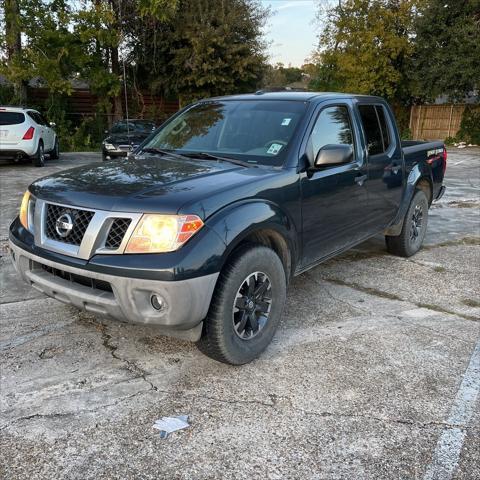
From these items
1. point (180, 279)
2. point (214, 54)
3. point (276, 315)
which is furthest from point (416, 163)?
point (214, 54)

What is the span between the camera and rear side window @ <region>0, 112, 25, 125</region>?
12.8 m

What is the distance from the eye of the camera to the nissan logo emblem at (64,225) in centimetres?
301

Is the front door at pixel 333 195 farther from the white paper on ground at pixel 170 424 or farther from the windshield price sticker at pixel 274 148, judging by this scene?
the white paper on ground at pixel 170 424

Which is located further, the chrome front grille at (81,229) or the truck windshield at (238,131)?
the truck windshield at (238,131)

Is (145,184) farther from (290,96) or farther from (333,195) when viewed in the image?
(290,96)

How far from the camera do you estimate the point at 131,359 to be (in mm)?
3422

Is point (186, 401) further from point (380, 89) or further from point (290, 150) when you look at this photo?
point (380, 89)

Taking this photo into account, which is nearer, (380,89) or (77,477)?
(77,477)

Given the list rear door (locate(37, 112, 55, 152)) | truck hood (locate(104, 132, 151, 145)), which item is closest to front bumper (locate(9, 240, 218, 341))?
truck hood (locate(104, 132, 151, 145))

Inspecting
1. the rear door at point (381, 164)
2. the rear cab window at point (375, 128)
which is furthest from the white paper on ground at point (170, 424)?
the rear cab window at point (375, 128)

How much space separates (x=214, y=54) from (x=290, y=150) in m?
20.2

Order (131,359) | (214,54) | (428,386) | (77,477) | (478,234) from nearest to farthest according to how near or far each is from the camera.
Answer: (77,477) < (428,386) < (131,359) < (478,234) < (214,54)

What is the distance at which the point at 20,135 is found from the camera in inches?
516

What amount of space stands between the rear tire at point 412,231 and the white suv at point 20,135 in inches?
419
